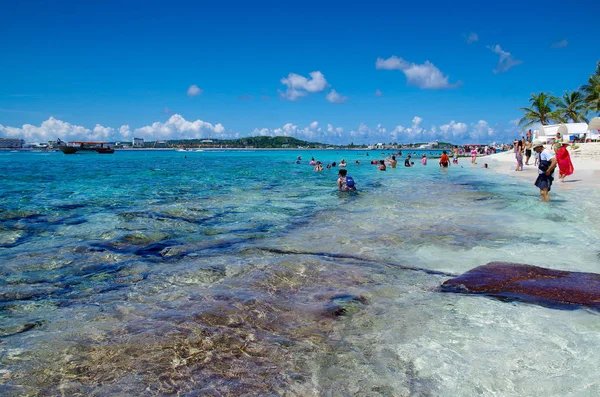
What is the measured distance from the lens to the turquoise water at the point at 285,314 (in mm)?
3828

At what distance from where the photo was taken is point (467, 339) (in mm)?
4637

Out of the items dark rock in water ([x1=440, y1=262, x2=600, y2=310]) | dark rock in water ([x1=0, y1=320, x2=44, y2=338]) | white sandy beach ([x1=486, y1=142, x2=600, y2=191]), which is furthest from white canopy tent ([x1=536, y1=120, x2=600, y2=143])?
dark rock in water ([x1=0, y1=320, x2=44, y2=338])

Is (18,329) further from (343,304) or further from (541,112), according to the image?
(541,112)

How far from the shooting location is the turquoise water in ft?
12.6

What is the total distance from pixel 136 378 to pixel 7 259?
6570mm

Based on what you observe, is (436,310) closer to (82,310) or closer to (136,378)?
(136,378)

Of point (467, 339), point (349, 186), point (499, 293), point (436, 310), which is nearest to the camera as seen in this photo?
point (467, 339)

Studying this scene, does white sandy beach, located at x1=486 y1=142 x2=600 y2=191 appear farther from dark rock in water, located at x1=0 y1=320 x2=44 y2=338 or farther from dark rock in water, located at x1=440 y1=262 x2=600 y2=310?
Answer: dark rock in water, located at x1=0 y1=320 x2=44 y2=338

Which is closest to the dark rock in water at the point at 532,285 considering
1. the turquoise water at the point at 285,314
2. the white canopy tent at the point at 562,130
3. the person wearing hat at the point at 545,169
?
the turquoise water at the point at 285,314

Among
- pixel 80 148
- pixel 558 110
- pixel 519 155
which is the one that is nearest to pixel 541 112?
pixel 558 110

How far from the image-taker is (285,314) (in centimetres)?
544

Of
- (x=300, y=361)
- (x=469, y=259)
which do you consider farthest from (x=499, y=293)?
(x=300, y=361)

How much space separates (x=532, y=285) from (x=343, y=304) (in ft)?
9.60

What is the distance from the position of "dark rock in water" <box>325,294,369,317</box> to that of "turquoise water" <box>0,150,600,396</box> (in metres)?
0.03
